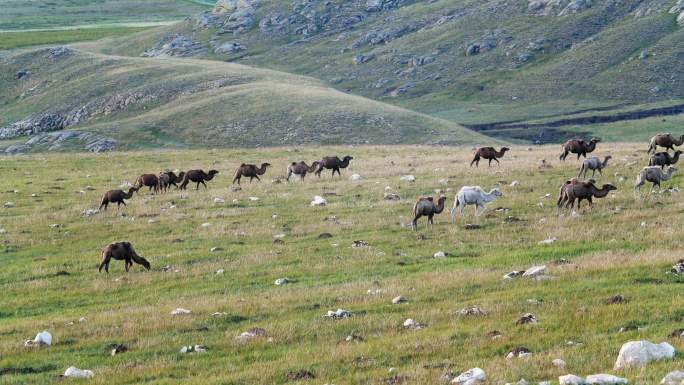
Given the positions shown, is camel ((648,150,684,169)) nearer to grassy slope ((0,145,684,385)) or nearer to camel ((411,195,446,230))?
grassy slope ((0,145,684,385))

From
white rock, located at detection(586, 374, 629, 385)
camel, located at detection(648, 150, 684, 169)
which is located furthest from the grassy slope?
camel, located at detection(648, 150, 684, 169)

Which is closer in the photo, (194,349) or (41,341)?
(194,349)

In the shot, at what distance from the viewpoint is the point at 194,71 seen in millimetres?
123250

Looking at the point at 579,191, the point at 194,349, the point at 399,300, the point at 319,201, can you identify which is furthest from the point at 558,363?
the point at 319,201

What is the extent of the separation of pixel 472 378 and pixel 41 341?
8616 mm

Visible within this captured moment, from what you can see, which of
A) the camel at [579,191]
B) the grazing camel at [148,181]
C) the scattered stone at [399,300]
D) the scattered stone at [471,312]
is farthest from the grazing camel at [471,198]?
the grazing camel at [148,181]

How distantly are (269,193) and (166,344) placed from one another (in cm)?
2095

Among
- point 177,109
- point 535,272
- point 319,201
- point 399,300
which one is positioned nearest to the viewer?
point 399,300

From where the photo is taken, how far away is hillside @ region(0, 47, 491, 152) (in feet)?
293

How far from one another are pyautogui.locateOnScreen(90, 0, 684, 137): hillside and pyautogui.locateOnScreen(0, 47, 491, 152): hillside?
3016 cm

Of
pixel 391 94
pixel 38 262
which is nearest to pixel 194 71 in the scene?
pixel 391 94

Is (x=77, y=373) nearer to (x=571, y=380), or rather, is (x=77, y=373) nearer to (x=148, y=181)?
(x=571, y=380)

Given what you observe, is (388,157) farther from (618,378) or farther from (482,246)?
(618,378)

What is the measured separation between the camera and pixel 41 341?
16.7m
